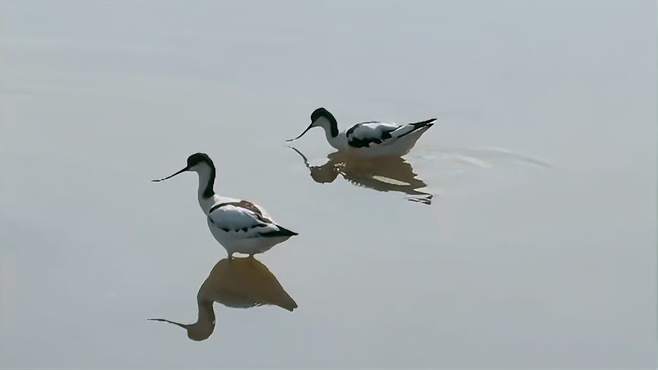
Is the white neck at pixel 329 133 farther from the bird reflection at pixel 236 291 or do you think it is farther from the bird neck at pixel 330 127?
the bird reflection at pixel 236 291

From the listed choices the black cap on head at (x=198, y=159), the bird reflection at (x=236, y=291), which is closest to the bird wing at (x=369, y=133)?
the black cap on head at (x=198, y=159)

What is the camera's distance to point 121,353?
7441 millimetres

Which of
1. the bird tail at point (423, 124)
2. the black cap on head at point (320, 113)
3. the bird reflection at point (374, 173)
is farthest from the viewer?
the black cap on head at point (320, 113)

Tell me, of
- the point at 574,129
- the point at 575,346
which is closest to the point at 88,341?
the point at 575,346

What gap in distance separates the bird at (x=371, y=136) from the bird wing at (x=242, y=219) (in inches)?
92.7

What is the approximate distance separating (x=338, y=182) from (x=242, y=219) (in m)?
2.28

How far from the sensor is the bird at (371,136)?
10648 millimetres

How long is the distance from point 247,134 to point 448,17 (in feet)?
13.3

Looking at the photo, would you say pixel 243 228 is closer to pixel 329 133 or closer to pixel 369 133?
pixel 369 133

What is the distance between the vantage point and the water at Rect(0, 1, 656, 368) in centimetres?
774

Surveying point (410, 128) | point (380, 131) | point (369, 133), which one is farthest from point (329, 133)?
point (410, 128)

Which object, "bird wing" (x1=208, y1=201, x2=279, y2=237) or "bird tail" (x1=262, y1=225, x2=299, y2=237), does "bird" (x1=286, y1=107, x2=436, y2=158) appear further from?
"bird tail" (x1=262, y1=225, x2=299, y2=237)

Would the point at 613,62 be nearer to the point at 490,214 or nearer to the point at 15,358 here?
the point at 490,214

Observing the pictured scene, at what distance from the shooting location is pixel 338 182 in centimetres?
1052
